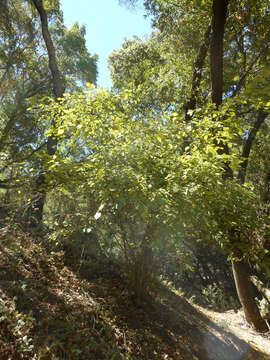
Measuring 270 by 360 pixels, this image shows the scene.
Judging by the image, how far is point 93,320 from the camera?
13.2 ft

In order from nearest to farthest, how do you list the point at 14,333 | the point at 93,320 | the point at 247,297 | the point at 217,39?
the point at 14,333
the point at 93,320
the point at 217,39
the point at 247,297

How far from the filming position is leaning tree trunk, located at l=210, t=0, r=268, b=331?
17.3ft

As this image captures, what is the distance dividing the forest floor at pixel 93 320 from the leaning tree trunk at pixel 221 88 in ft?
1.66

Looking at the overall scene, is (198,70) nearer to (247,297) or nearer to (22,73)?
(247,297)

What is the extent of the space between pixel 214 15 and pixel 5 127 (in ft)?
24.3

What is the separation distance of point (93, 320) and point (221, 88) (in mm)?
5308

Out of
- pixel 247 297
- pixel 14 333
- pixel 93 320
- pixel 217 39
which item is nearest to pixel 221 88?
pixel 217 39

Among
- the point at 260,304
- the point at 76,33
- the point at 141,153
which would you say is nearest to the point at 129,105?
the point at 141,153

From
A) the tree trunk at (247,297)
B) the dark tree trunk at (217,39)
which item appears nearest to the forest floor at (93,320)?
the tree trunk at (247,297)

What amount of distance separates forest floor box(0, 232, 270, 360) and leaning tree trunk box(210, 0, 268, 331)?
507 millimetres

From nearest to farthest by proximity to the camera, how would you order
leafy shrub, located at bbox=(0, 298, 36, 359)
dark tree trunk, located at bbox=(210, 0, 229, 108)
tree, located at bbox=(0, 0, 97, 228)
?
leafy shrub, located at bbox=(0, 298, 36, 359), dark tree trunk, located at bbox=(210, 0, 229, 108), tree, located at bbox=(0, 0, 97, 228)

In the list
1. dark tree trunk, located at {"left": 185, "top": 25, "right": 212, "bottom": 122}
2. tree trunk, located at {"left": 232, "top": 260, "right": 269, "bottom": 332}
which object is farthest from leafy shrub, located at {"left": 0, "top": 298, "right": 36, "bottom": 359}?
dark tree trunk, located at {"left": 185, "top": 25, "right": 212, "bottom": 122}

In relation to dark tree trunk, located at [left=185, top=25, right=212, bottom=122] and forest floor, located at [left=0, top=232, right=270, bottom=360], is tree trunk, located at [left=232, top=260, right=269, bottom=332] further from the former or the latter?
dark tree trunk, located at [left=185, top=25, right=212, bottom=122]

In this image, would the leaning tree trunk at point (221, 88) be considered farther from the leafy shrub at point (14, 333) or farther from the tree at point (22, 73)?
the tree at point (22, 73)
